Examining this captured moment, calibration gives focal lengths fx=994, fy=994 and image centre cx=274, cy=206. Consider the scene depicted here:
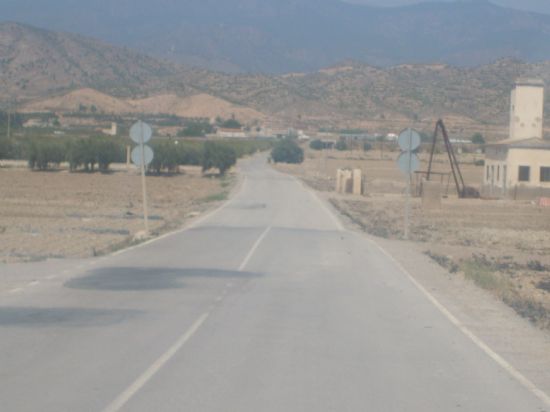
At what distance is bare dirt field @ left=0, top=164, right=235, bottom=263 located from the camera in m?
27.1

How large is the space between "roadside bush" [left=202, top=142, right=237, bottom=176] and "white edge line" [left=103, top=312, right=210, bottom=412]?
7815cm

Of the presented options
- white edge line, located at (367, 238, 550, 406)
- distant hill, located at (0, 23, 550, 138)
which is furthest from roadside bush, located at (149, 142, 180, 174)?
white edge line, located at (367, 238, 550, 406)

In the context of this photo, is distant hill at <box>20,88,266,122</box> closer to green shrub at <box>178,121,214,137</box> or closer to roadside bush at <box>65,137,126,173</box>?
green shrub at <box>178,121,214,137</box>

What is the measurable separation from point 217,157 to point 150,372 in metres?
81.7

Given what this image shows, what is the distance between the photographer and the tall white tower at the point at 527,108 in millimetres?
64125

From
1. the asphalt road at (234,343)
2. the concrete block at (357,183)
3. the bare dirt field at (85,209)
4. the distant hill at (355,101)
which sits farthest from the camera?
the distant hill at (355,101)

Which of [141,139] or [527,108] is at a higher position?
[527,108]

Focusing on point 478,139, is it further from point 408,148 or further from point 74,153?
point 408,148

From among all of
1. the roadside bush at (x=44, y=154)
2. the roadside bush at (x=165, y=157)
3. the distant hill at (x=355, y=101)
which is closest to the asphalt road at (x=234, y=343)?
the roadside bush at (x=165, y=157)

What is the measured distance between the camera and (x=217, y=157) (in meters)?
91.4

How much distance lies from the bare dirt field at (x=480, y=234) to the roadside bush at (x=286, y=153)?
43.0 m

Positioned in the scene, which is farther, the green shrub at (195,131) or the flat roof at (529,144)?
the green shrub at (195,131)

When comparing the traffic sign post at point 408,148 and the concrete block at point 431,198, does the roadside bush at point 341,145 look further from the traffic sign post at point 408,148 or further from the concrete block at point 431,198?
the traffic sign post at point 408,148

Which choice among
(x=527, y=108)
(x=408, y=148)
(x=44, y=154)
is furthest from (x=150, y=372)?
(x=44, y=154)
